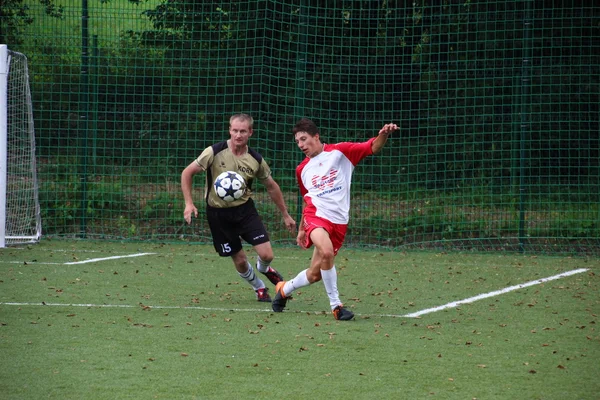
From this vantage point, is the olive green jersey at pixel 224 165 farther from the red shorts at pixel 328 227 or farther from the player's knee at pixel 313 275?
the player's knee at pixel 313 275

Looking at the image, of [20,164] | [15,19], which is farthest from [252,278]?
[15,19]

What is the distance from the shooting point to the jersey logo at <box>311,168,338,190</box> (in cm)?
723

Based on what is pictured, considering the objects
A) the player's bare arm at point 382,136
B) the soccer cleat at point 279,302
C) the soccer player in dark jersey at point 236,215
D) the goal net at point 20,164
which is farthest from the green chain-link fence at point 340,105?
the player's bare arm at point 382,136

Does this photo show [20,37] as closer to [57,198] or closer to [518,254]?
[57,198]

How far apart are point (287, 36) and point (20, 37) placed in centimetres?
401

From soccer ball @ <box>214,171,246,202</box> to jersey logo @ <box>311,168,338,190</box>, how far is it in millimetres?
955

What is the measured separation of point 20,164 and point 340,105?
469cm

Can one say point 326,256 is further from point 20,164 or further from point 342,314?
point 20,164

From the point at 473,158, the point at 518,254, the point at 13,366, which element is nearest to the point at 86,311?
the point at 13,366

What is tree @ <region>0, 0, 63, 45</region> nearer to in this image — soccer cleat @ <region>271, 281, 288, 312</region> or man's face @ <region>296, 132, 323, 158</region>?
man's face @ <region>296, 132, 323, 158</region>

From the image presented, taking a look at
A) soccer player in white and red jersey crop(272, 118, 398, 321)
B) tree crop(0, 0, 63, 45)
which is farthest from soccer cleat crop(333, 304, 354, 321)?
tree crop(0, 0, 63, 45)

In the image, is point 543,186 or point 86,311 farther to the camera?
point 543,186

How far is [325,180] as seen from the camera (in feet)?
23.8

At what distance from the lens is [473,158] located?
13461mm
